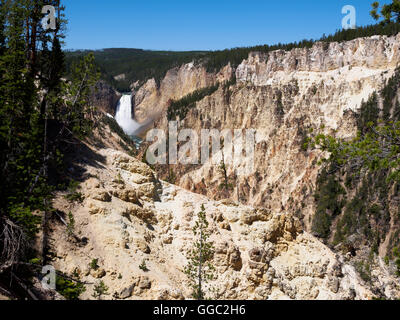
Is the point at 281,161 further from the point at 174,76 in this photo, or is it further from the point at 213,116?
the point at 174,76

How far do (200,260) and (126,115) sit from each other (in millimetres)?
117571

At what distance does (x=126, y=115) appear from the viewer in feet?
428

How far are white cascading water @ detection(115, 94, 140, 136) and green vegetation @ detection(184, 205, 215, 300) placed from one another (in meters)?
107

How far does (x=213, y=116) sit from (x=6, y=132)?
80455 mm

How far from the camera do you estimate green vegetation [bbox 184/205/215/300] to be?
1686 centimetres

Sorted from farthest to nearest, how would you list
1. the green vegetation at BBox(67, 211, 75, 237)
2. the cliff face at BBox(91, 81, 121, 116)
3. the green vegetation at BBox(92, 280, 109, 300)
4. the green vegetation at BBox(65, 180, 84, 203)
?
the cliff face at BBox(91, 81, 121, 116) < the green vegetation at BBox(65, 180, 84, 203) < the green vegetation at BBox(67, 211, 75, 237) < the green vegetation at BBox(92, 280, 109, 300)

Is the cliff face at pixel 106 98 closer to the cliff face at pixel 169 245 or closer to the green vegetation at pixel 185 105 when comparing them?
the green vegetation at pixel 185 105

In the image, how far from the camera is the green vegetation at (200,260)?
16.9m

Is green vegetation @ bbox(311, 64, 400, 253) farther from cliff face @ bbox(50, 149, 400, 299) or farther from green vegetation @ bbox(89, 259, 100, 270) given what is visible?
green vegetation @ bbox(89, 259, 100, 270)

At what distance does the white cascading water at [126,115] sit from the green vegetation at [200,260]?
350 ft

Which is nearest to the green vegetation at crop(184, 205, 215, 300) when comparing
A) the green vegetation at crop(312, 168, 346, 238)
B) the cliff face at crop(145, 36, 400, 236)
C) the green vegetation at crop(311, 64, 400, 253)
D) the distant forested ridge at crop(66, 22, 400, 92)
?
the distant forested ridge at crop(66, 22, 400, 92)

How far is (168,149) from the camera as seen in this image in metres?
88.8

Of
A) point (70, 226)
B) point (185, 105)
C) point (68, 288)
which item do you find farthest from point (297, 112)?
point (68, 288)

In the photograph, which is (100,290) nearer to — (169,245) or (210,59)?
(169,245)
